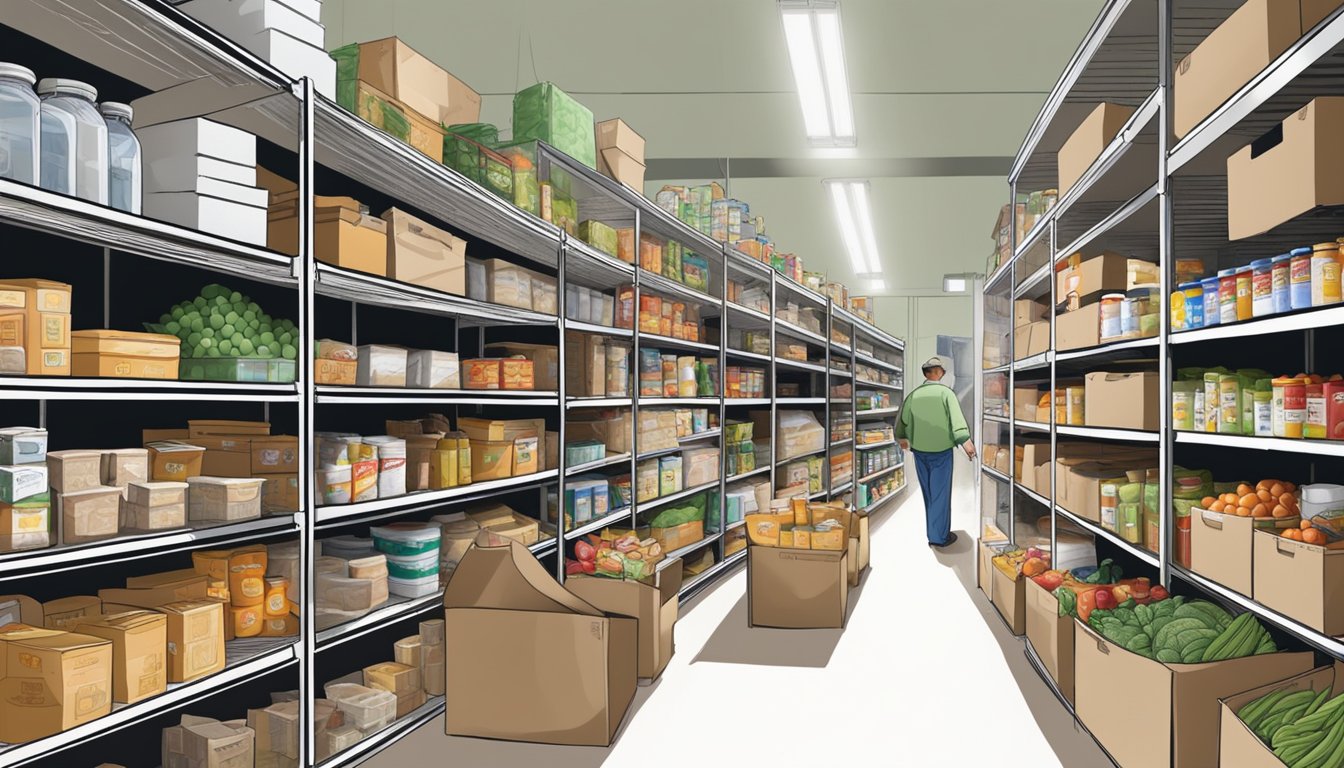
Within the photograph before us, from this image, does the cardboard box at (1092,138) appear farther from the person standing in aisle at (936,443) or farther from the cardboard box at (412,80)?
the person standing in aisle at (936,443)

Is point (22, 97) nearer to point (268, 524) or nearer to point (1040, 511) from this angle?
point (268, 524)

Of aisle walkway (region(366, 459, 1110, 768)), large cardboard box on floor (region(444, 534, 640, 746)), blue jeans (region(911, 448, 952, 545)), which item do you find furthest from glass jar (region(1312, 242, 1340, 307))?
blue jeans (region(911, 448, 952, 545))

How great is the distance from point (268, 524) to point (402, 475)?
740 millimetres

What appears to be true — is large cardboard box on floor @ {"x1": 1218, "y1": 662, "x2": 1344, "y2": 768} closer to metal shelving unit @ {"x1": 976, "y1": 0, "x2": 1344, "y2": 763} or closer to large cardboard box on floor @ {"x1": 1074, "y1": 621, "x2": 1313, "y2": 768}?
large cardboard box on floor @ {"x1": 1074, "y1": 621, "x2": 1313, "y2": 768}

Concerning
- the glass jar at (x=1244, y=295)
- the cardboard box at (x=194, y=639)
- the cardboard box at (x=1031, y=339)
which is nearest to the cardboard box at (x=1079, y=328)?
the cardboard box at (x=1031, y=339)

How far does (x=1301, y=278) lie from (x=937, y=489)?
6.33 metres

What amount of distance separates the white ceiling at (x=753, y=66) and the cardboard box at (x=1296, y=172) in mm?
3885

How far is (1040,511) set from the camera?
258 inches

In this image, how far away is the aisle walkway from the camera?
335 centimetres

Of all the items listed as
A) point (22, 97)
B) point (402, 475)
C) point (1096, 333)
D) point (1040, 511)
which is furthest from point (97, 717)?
point (1040, 511)

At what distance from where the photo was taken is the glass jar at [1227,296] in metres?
2.79

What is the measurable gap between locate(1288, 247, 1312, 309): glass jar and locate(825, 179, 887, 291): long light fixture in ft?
21.9

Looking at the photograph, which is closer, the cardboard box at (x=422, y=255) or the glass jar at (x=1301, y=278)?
the glass jar at (x=1301, y=278)

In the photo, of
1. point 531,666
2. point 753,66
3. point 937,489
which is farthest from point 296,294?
point 937,489
